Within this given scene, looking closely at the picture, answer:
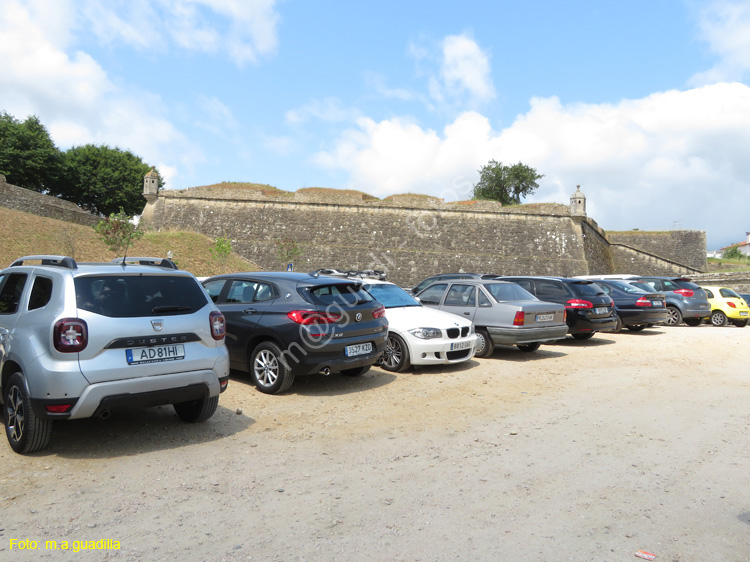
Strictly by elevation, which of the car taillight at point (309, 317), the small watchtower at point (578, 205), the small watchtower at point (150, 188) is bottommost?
the car taillight at point (309, 317)

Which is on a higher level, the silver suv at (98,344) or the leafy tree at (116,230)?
the leafy tree at (116,230)

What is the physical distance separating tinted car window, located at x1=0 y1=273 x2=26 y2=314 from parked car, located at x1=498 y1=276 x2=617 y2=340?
422 inches

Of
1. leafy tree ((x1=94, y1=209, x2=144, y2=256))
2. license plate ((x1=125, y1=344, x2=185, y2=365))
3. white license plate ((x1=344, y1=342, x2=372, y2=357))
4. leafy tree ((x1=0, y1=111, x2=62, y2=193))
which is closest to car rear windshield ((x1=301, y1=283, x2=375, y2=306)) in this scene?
white license plate ((x1=344, y1=342, x2=372, y2=357))

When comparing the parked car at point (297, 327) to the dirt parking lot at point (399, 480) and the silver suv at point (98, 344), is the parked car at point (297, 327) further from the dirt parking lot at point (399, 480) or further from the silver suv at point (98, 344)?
the silver suv at point (98, 344)

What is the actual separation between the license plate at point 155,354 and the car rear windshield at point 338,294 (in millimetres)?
2373

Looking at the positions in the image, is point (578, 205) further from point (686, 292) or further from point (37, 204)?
point (37, 204)

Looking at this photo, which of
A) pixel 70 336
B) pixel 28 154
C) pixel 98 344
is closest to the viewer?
pixel 70 336

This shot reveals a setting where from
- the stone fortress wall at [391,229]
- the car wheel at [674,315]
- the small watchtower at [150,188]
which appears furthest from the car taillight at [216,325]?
the small watchtower at [150,188]

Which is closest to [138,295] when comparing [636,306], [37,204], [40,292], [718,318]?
[40,292]

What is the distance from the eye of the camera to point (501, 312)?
1048 cm

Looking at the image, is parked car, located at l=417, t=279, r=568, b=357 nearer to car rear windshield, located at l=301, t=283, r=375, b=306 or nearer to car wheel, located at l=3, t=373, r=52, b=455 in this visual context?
car rear windshield, located at l=301, t=283, r=375, b=306

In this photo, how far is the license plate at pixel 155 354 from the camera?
482 cm

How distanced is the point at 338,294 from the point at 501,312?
13.8 ft

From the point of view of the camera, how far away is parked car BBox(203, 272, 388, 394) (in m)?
7.03
